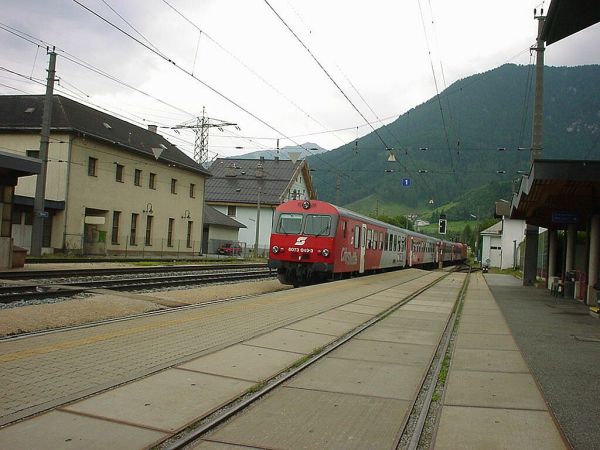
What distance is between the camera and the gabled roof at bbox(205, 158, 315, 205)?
6275cm

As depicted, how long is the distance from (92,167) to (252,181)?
28144 mm

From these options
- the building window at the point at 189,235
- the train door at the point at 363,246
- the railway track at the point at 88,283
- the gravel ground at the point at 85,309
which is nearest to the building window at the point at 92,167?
the building window at the point at 189,235

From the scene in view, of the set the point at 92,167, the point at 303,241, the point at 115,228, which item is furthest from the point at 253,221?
the point at 303,241

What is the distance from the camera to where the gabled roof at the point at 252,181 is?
62750 mm

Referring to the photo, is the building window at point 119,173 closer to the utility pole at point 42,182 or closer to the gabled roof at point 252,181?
the utility pole at point 42,182

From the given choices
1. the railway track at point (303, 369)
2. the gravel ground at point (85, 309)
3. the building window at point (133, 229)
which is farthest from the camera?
the building window at point (133, 229)

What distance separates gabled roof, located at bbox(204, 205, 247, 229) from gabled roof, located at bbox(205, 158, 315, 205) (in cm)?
413

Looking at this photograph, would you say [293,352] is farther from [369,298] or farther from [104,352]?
[369,298]

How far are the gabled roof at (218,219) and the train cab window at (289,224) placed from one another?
112 feet

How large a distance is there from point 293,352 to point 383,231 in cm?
2252

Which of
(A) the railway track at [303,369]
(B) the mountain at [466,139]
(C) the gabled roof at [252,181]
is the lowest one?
(A) the railway track at [303,369]

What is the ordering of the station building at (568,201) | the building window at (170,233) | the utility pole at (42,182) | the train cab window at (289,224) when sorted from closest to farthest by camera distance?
the station building at (568,201) → the train cab window at (289,224) → the utility pole at (42,182) → the building window at (170,233)

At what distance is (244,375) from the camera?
6484 millimetres

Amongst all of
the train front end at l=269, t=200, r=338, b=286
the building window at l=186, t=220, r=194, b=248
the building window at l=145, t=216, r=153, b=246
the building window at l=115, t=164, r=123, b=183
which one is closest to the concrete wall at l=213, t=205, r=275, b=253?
the building window at l=186, t=220, r=194, b=248
